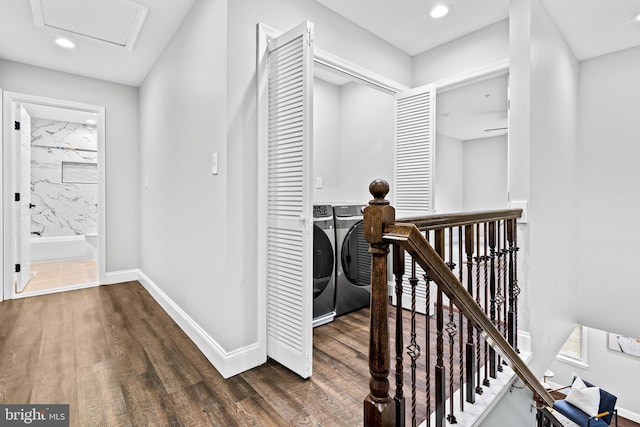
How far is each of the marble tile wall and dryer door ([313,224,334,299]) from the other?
5352mm

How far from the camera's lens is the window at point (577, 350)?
4.80 m

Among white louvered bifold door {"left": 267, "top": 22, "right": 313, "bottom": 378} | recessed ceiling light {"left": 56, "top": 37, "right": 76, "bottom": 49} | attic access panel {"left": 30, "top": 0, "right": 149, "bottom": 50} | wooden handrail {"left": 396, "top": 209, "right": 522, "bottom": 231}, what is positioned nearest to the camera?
wooden handrail {"left": 396, "top": 209, "right": 522, "bottom": 231}

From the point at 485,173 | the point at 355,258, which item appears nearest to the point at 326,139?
the point at 355,258

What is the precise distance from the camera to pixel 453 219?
1.39 m

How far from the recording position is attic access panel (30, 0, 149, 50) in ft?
7.85

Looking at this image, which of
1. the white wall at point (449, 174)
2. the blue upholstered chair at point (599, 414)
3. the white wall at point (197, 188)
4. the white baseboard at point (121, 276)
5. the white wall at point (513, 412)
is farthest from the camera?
the white wall at point (449, 174)

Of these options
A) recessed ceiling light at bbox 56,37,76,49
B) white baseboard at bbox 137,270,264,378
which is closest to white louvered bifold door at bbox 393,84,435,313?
white baseboard at bbox 137,270,264,378

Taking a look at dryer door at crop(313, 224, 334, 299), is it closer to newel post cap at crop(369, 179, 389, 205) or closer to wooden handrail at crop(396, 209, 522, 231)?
wooden handrail at crop(396, 209, 522, 231)

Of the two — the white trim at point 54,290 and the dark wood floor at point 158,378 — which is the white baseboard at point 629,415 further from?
the white trim at point 54,290

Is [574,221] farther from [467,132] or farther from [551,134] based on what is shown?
[467,132]

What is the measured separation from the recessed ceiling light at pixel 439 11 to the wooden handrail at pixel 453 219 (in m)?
1.69

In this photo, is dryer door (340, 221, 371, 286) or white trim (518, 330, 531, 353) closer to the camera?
white trim (518, 330, 531, 353)

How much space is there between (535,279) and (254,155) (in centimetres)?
221

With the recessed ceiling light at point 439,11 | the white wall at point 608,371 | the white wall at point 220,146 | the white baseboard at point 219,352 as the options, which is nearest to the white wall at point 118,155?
the white wall at point 220,146
